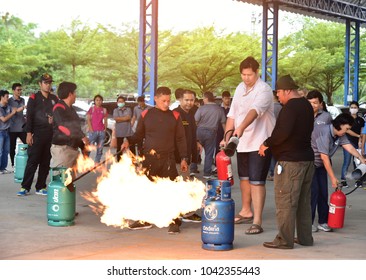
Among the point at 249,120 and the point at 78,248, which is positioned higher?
the point at 249,120

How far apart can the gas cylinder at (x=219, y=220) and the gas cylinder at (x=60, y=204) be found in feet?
7.70

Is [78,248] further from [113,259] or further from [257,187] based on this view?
[257,187]

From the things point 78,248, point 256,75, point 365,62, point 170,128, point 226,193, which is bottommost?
point 78,248

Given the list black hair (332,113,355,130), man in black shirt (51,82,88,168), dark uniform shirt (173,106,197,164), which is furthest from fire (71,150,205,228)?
→ dark uniform shirt (173,106,197,164)

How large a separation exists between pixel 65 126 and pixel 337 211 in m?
4.03

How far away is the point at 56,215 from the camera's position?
999 centimetres

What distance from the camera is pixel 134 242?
8.96 metres

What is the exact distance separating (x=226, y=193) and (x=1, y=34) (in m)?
58.1

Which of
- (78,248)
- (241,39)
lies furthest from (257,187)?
(241,39)

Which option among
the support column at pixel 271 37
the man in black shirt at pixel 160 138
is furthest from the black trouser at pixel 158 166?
the support column at pixel 271 37

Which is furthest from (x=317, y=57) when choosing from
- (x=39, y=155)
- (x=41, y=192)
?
(x=39, y=155)

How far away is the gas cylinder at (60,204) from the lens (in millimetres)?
10000

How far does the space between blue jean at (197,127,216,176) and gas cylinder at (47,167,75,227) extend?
23.5ft

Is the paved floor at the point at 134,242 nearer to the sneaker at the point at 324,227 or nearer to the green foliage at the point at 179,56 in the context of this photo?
the sneaker at the point at 324,227
